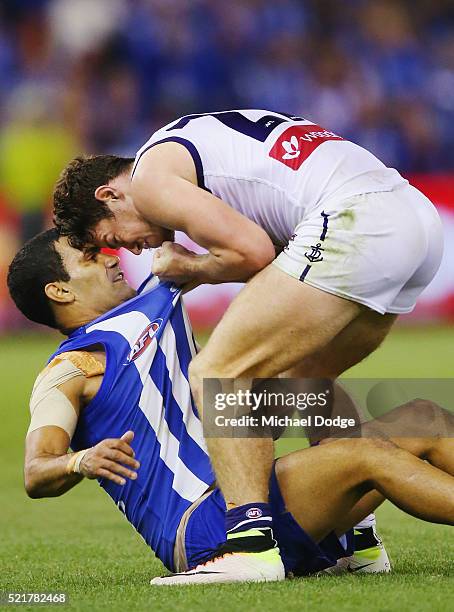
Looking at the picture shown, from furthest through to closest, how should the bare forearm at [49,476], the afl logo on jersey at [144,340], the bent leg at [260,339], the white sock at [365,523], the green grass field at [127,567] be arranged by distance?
the white sock at [365,523] < the afl logo on jersey at [144,340] < the bent leg at [260,339] < the bare forearm at [49,476] < the green grass field at [127,567]

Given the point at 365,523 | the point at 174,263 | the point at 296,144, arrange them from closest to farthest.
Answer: the point at 296,144
the point at 174,263
the point at 365,523

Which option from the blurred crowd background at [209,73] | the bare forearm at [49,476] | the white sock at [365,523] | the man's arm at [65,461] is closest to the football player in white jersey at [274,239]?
the man's arm at [65,461]

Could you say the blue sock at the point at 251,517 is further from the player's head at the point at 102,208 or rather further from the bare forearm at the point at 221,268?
the player's head at the point at 102,208

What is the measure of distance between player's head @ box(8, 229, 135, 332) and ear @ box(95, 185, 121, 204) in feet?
0.75

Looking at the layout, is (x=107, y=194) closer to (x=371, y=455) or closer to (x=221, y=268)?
(x=221, y=268)

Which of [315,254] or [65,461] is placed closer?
[65,461]

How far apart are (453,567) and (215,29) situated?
562 inches

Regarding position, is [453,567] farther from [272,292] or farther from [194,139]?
[194,139]

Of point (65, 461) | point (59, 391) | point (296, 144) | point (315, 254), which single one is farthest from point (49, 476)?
point (296, 144)

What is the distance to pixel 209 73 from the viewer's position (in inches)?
671

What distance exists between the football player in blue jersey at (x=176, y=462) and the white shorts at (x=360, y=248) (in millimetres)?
460

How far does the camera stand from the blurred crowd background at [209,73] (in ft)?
53.6

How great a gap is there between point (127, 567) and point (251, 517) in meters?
0.91

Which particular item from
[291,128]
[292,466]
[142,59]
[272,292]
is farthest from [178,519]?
[142,59]
